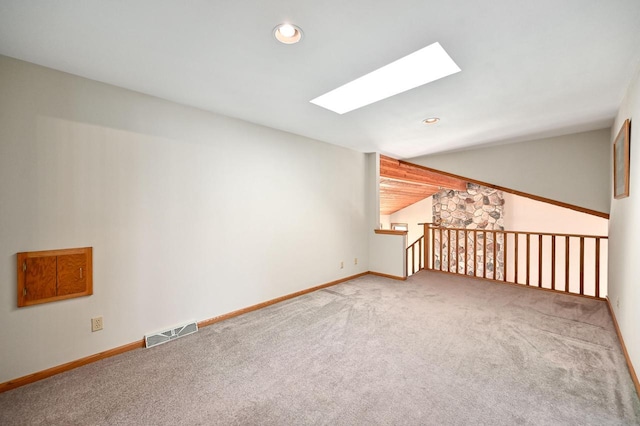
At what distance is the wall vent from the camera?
2.30 m

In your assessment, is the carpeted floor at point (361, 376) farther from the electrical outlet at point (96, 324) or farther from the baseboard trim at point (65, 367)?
the electrical outlet at point (96, 324)

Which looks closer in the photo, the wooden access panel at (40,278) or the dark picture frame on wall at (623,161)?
the wooden access panel at (40,278)

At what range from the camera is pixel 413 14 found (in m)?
1.34


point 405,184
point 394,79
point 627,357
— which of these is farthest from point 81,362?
point 405,184

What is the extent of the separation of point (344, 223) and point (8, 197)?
3538mm

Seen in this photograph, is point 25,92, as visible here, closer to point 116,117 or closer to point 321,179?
point 116,117

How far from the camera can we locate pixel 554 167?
11.7 feet

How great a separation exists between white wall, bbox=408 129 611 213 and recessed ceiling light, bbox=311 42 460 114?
267 centimetres

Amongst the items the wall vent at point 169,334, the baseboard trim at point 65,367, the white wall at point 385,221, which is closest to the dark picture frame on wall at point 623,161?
the wall vent at point 169,334

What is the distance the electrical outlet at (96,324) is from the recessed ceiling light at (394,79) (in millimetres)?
2525

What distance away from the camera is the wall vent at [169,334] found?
230 cm

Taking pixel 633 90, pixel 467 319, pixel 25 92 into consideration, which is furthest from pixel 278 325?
pixel 633 90

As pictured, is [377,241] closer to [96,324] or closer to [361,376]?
[361,376]

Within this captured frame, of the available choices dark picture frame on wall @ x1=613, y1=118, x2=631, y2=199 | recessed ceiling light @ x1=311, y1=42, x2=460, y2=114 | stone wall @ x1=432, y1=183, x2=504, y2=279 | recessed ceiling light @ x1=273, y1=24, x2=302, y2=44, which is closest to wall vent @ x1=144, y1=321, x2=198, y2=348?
recessed ceiling light @ x1=311, y1=42, x2=460, y2=114
